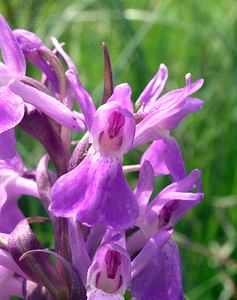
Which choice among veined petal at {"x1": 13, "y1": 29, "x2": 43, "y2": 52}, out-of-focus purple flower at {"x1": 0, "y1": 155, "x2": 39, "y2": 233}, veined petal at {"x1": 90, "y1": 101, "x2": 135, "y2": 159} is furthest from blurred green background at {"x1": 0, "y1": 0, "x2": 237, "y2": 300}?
veined petal at {"x1": 90, "y1": 101, "x2": 135, "y2": 159}

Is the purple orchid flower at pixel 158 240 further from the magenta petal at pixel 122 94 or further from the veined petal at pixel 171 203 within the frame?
the magenta petal at pixel 122 94

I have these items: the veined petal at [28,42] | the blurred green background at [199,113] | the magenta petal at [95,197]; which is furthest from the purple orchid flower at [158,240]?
the blurred green background at [199,113]

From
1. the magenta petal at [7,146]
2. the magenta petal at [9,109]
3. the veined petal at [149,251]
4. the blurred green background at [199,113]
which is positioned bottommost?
the blurred green background at [199,113]

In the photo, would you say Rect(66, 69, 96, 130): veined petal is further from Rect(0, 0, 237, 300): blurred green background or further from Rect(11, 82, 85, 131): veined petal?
Rect(0, 0, 237, 300): blurred green background

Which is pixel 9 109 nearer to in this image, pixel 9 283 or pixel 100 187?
pixel 100 187

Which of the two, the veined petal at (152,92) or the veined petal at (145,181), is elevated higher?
the veined petal at (152,92)

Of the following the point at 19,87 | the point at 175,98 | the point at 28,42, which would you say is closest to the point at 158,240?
the point at 175,98

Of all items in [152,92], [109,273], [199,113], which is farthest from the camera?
[199,113]
